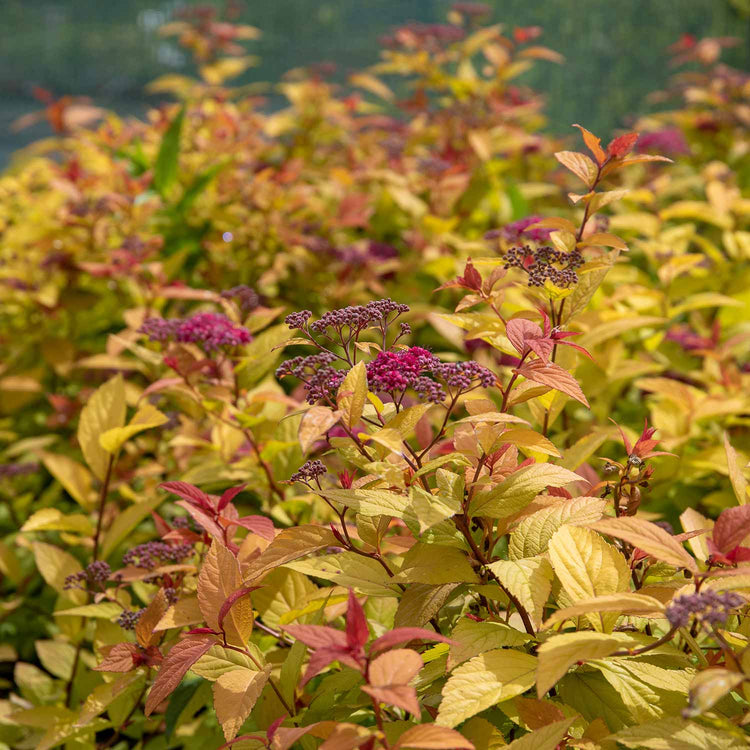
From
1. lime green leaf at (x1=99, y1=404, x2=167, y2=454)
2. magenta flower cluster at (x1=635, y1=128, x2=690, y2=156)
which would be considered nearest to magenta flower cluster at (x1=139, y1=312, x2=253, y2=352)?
lime green leaf at (x1=99, y1=404, x2=167, y2=454)

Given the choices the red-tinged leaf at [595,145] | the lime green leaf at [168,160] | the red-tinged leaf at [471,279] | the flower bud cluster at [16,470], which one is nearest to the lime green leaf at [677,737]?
the red-tinged leaf at [471,279]

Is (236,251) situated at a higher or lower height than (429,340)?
higher

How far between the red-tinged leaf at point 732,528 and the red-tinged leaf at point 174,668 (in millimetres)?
464

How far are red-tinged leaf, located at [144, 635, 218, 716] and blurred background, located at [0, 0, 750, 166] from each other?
334 centimetres

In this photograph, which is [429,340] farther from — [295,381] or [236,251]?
[236,251]

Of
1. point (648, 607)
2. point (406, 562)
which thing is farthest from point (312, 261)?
point (648, 607)

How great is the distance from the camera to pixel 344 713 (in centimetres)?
77

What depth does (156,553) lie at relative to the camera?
976 mm

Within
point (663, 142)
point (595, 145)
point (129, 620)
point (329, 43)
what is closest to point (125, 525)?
point (129, 620)

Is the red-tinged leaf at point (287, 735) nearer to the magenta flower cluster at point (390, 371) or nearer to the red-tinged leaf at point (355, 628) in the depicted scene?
the red-tinged leaf at point (355, 628)

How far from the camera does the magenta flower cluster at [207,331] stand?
106 cm

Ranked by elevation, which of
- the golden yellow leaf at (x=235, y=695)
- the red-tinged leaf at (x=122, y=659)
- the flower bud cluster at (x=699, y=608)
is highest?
the flower bud cluster at (x=699, y=608)

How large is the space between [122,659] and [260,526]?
205 mm

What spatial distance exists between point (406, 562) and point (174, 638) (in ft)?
1.19
